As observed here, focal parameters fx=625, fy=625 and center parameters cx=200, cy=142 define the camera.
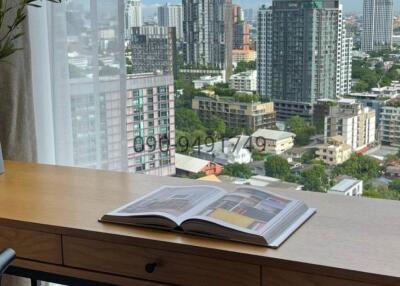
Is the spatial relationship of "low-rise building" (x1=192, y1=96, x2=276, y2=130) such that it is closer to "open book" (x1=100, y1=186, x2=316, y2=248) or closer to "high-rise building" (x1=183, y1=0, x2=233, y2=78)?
"high-rise building" (x1=183, y1=0, x2=233, y2=78)

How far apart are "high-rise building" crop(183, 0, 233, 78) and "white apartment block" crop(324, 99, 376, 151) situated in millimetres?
362

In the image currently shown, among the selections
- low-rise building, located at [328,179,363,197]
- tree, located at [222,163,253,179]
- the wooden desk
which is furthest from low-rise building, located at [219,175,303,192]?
the wooden desk

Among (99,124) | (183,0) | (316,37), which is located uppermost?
(183,0)

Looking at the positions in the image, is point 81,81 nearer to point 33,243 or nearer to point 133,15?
point 133,15

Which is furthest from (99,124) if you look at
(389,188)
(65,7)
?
(389,188)

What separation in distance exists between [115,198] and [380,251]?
2.14 feet

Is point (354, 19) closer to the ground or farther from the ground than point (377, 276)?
farther from the ground

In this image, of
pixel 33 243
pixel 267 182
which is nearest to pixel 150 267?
pixel 33 243

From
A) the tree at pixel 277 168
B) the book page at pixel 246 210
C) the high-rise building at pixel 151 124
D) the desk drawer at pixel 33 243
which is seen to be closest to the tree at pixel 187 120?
the high-rise building at pixel 151 124

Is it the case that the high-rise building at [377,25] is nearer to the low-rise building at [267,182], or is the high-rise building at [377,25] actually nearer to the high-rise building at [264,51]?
the high-rise building at [264,51]

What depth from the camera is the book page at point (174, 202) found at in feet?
4.30

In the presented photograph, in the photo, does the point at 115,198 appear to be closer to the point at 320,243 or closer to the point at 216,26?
the point at 320,243

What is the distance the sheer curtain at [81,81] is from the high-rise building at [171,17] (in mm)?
156

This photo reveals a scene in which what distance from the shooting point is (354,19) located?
5.77ft
